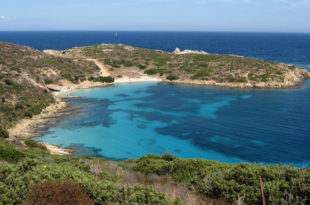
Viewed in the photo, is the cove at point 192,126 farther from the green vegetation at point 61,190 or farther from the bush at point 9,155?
the green vegetation at point 61,190

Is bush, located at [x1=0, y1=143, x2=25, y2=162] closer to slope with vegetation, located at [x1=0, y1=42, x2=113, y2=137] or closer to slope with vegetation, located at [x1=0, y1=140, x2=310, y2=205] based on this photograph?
slope with vegetation, located at [x1=0, y1=140, x2=310, y2=205]

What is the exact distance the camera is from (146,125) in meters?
31.0

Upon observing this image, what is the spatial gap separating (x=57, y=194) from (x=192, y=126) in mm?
24243

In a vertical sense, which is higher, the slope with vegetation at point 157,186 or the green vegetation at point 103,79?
the slope with vegetation at point 157,186

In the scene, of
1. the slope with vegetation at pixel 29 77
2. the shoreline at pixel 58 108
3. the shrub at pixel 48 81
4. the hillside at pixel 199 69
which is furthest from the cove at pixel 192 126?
the hillside at pixel 199 69

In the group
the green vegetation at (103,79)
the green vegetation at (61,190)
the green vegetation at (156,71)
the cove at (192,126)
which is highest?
the green vegetation at (61,190)

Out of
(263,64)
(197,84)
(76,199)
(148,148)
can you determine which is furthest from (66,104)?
(263,64)

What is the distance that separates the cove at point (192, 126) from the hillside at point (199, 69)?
8299mm

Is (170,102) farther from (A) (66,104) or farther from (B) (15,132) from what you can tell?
(B) (15,132)

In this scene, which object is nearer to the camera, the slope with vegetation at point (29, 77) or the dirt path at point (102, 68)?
the slope with vegetation at point (29, 77)

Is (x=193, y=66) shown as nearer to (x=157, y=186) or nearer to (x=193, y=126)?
(x=193, y=126)

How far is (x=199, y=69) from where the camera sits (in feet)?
203

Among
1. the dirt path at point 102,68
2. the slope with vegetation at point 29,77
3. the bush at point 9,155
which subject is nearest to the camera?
the bush at point 9,155

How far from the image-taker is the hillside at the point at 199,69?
54.0 metres
